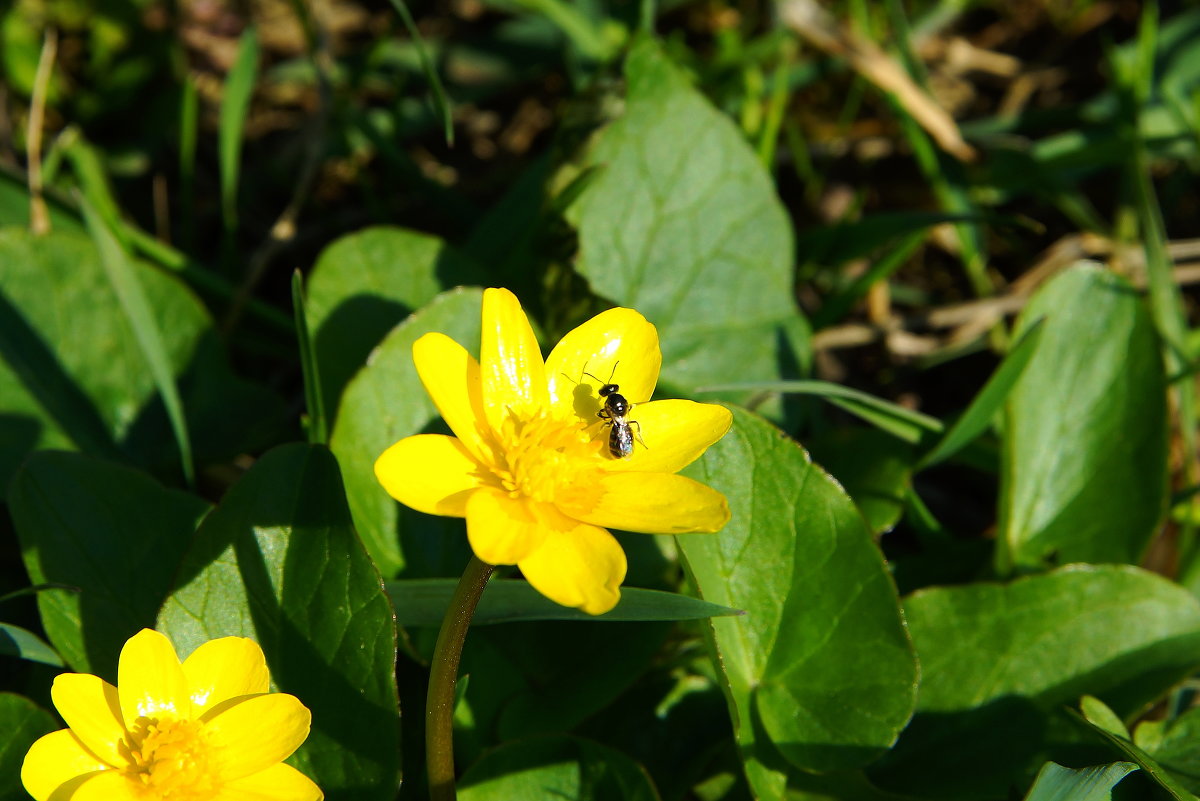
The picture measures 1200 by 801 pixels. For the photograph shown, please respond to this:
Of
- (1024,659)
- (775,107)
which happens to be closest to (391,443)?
(1024,659)

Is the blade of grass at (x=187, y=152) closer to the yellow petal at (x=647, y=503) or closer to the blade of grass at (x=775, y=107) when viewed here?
the blade of grass at (x=775, y=107)

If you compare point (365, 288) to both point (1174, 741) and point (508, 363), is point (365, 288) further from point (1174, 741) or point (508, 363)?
point (1174, 741)

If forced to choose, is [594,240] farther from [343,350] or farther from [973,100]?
[973,100]

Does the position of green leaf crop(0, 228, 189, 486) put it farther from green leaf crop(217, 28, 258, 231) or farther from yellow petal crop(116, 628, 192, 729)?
yellow petal crop(116, 628, 192, 729)

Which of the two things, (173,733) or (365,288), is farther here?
(365,288)

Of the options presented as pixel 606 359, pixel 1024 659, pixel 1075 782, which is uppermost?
pixel 606 359

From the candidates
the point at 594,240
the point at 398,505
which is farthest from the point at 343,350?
the point at 594,240

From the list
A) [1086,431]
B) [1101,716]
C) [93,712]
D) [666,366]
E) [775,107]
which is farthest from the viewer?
[775,107]
